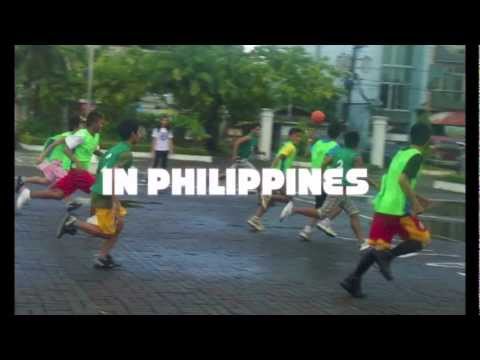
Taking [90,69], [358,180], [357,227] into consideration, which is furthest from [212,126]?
[357,227]

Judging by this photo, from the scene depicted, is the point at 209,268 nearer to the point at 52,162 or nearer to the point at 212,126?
the point at 212,126

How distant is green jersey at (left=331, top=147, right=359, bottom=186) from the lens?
692 cm

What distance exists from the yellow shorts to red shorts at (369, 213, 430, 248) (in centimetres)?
236

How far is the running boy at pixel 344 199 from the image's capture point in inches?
274

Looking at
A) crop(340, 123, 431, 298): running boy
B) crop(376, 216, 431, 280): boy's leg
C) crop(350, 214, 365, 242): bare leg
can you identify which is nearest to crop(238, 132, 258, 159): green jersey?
crop(340, 123, 431, 298): running boy

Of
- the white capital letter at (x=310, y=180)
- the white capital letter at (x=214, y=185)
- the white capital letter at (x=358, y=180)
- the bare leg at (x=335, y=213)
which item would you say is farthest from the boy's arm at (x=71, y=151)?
the bare leg at (x=335, y=213)

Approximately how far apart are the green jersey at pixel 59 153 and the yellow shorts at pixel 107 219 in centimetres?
111

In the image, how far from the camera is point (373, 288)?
6.80 meters

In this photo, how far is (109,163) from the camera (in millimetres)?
6652

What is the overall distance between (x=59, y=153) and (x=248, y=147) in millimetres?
2119

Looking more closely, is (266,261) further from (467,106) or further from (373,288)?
(467,106)

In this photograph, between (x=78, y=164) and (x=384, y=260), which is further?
(x=78, y=164)
